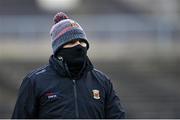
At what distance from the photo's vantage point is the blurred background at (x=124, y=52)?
1556 cm

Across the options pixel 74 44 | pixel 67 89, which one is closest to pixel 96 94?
pixel 67 89

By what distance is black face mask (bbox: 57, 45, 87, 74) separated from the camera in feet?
15.5

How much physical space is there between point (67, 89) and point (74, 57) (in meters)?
0.18

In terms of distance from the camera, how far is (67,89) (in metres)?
4.69

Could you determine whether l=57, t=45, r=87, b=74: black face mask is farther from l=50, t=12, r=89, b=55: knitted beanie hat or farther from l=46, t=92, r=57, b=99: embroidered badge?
l=46, t=92, r=57, b=99: embroidered badge

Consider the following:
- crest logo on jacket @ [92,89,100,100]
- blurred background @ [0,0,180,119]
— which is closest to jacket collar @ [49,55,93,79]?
crest logo on jacket @ [92,89,100,100]

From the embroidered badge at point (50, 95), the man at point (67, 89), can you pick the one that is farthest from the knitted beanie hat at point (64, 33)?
the embroidered badge at point (50, 95)

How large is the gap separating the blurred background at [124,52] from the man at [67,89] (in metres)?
9.71

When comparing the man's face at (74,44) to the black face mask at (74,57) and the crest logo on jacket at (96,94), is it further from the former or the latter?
the crest logo on jacket at (96,94)

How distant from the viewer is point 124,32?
17672 mm

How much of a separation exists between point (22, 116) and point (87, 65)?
458 millimetres

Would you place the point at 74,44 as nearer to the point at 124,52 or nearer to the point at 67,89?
the point at 67,89

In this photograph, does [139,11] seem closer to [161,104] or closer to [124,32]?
[124,32]

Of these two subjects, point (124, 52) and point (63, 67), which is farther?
point (124, 52)
